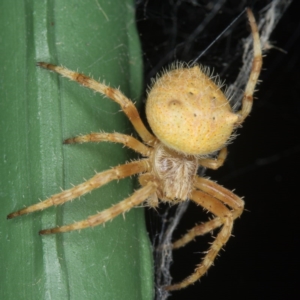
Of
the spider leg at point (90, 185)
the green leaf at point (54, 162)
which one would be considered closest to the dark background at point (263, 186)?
the spider leg at point (90, 185)

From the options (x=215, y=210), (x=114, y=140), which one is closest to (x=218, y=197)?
(x=215, y=210)

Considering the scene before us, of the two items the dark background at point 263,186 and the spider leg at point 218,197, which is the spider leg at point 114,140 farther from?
Result: the dark background at point 263,186

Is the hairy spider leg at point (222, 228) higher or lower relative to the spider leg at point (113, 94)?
lower

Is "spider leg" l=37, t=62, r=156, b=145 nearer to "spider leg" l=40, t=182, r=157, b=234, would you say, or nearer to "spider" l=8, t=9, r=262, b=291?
"spider" l=8, t=9, r=262, b=291

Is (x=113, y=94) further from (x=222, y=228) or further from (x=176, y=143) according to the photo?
(x=222, y=228)

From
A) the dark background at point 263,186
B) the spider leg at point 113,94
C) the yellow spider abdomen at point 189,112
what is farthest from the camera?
the dark background at point 263,186

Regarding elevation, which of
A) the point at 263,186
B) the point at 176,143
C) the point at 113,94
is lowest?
the point at 176,143

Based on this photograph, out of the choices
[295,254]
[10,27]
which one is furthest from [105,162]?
[295,254]
